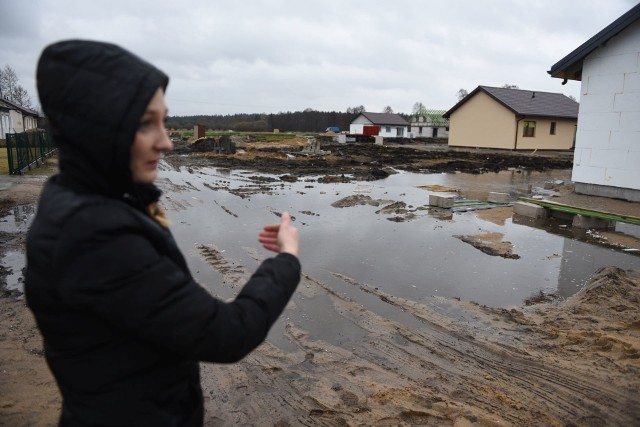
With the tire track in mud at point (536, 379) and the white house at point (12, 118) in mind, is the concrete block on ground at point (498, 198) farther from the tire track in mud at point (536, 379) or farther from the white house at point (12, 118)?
the white house at point (12, 118)

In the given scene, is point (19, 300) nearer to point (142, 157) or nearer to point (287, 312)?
point (287, 312)

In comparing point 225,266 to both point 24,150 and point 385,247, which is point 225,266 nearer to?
point 385,247

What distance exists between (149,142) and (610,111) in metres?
15.1

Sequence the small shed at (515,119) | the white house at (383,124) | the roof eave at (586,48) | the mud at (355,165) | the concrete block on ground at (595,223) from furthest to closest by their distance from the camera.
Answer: the white house at (383,124) → the small shed at (515,119) → the mud at (355,165) → the roof eave at (586,48) → the concrete block on ground at (595,223)

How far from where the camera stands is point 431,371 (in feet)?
13.1

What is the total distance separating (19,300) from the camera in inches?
211

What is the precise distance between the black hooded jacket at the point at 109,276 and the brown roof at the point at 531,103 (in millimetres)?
37510

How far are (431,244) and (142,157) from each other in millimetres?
7707

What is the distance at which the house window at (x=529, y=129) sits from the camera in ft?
119

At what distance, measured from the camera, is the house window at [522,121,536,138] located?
119ft

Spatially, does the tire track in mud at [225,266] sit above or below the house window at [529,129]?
below

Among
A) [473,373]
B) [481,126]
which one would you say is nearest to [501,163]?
[481,126]

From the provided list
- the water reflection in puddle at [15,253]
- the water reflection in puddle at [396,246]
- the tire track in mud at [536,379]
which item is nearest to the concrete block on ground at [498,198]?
the water reflection in puddle at [396,246]

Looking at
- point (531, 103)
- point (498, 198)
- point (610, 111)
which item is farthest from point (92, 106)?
point (531, 103)
